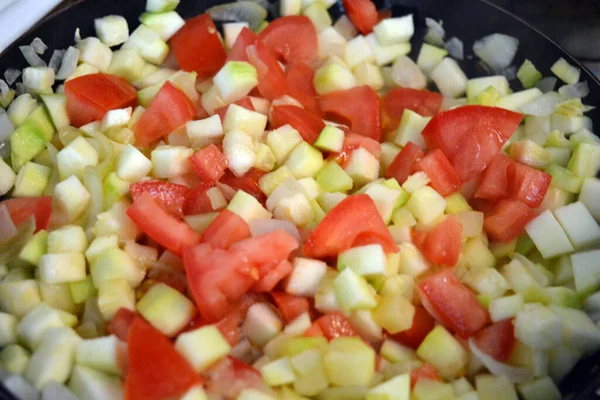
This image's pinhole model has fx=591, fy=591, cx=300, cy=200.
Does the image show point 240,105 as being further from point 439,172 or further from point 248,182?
point 439,172

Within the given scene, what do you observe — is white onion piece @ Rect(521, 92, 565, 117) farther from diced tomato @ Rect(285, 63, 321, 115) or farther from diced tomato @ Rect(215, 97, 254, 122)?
diced tomato @ Rect(215, 97, 254, 122)

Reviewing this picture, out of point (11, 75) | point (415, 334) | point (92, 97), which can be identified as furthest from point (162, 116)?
point (415, 334)

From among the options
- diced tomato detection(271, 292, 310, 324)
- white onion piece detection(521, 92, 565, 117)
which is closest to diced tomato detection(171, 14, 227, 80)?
diced tomato detection(271, 292, 310, 324)

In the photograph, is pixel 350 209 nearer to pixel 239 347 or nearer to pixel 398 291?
pixel 398 291

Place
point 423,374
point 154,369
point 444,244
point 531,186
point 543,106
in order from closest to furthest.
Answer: point 154,369 → point 423,374 → point 444,244 → point 531,186 → point 543,106

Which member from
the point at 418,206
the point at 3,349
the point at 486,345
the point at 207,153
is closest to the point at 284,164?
the point at 207,153

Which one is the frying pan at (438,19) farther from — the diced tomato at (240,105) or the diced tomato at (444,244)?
the diced tomato at (444,244)
